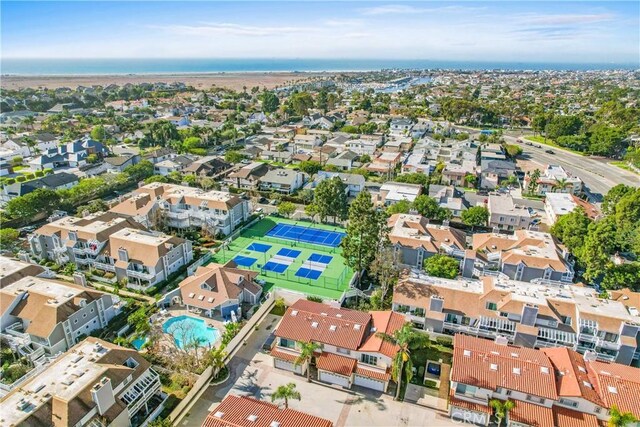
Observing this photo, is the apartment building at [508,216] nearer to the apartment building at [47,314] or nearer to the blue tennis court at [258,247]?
the blue tennis court at [258,247]

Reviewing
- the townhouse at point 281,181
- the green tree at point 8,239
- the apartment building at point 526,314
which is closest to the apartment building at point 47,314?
the green tree at point 8,239

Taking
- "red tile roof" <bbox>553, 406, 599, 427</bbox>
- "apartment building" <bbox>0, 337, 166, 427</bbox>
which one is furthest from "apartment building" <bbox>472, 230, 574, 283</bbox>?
"apartment building" <bbox>0, 337, 166, 427</bbox>

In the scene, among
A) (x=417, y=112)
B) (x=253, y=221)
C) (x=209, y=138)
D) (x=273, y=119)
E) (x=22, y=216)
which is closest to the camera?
(x=22, y=216)

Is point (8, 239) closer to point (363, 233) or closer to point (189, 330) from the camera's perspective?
point (189, 330)

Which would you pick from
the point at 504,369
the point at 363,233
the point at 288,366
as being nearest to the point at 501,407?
the point at 504,369

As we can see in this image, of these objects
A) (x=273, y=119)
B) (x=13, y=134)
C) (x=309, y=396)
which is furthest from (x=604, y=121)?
(x=13, y=134)

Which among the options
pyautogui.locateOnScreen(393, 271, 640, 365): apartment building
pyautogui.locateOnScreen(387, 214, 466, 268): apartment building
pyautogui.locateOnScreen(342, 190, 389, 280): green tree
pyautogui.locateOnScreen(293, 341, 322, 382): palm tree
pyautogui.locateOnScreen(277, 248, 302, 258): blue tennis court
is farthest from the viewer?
pyautogui.locateOnScreen(277, 248, 302, 258): blue tennis court

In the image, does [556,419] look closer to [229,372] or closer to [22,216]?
[229,372]

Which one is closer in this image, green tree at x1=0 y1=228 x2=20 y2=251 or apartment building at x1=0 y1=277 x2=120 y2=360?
apartment building at x1=0 y1=277 x2=120 y2=360

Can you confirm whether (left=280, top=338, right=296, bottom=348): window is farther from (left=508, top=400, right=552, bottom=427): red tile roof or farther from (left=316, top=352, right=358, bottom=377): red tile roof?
(left=508, top=400, right=552, bottom=427): red tile roof
